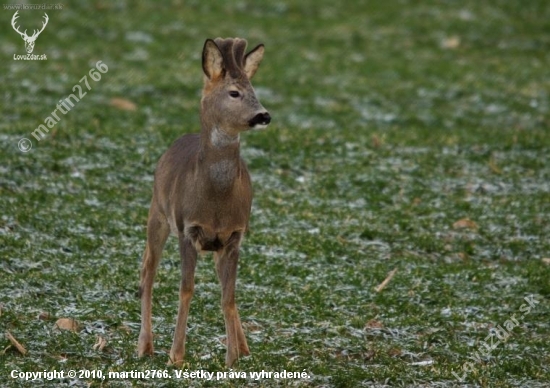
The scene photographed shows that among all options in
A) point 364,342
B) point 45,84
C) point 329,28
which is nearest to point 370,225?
point 364,342

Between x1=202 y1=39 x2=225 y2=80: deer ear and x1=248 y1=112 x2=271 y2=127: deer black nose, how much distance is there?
585 mm

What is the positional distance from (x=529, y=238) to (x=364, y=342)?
4.35 metres

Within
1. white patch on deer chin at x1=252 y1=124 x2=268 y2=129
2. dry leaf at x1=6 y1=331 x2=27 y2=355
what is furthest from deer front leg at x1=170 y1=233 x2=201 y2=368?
dry leaf at x1=6 y1=331 x2=27 y2=355

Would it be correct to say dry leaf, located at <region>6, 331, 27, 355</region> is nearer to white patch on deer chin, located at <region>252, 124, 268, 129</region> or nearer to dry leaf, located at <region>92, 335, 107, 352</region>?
dry leaf, located at <region>92, 335, 107, 352</region>

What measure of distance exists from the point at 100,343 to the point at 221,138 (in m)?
2.12

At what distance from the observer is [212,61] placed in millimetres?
8180

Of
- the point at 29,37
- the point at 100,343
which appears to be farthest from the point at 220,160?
the point at 29,37

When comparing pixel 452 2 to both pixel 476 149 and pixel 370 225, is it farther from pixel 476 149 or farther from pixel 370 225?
pixel 370 225

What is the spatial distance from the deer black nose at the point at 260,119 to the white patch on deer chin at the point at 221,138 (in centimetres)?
36

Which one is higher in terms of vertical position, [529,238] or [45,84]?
[45,84]

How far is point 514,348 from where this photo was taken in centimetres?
955

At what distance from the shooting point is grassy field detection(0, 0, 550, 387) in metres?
9.23
